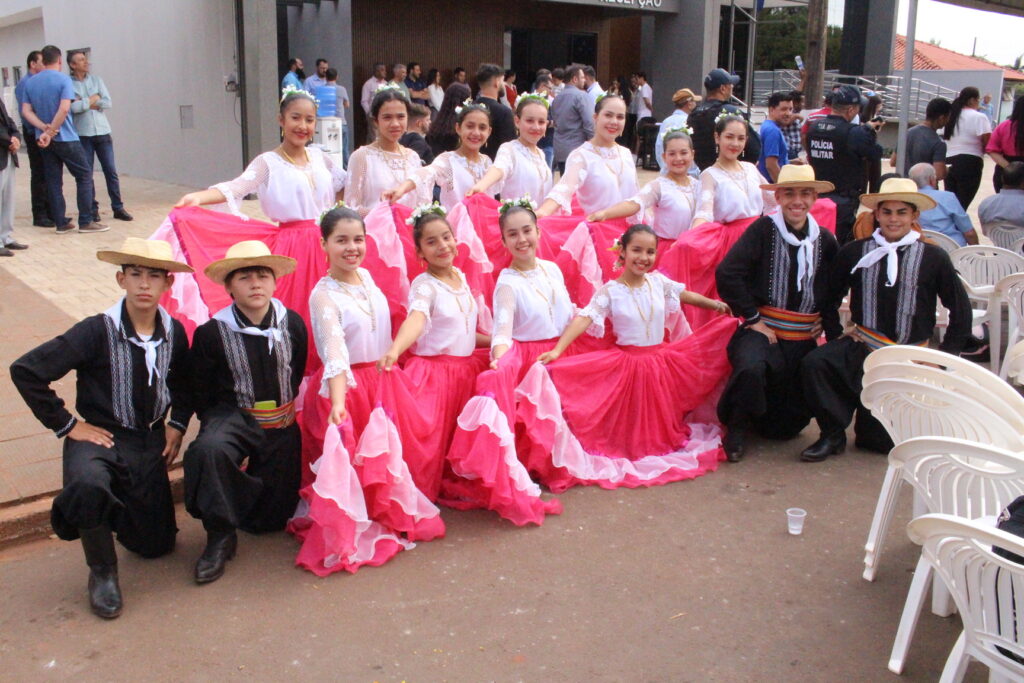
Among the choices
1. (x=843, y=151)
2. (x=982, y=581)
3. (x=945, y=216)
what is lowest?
(x=982, y=581)

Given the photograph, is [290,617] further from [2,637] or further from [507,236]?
[507,236]

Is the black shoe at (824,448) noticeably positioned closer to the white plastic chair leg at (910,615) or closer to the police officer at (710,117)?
the white plastic chair leg at (910,615)

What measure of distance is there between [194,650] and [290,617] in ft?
1.24

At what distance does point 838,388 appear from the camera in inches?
206

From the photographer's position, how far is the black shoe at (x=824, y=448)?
5.17 m

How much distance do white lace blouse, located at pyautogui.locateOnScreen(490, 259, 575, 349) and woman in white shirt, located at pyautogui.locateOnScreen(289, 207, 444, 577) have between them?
662mm

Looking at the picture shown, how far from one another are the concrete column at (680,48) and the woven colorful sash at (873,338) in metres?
15.1

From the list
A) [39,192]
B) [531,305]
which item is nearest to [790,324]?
[531,305]

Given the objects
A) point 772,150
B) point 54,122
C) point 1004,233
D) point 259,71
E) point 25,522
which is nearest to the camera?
point 25,522

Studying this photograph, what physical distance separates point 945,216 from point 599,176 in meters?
3.26

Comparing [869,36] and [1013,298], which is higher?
[869,36]

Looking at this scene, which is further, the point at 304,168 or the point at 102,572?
the point at 304,168

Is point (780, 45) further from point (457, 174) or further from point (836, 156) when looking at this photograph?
point (457, 174)

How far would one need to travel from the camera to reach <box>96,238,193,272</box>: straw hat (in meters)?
3.77
